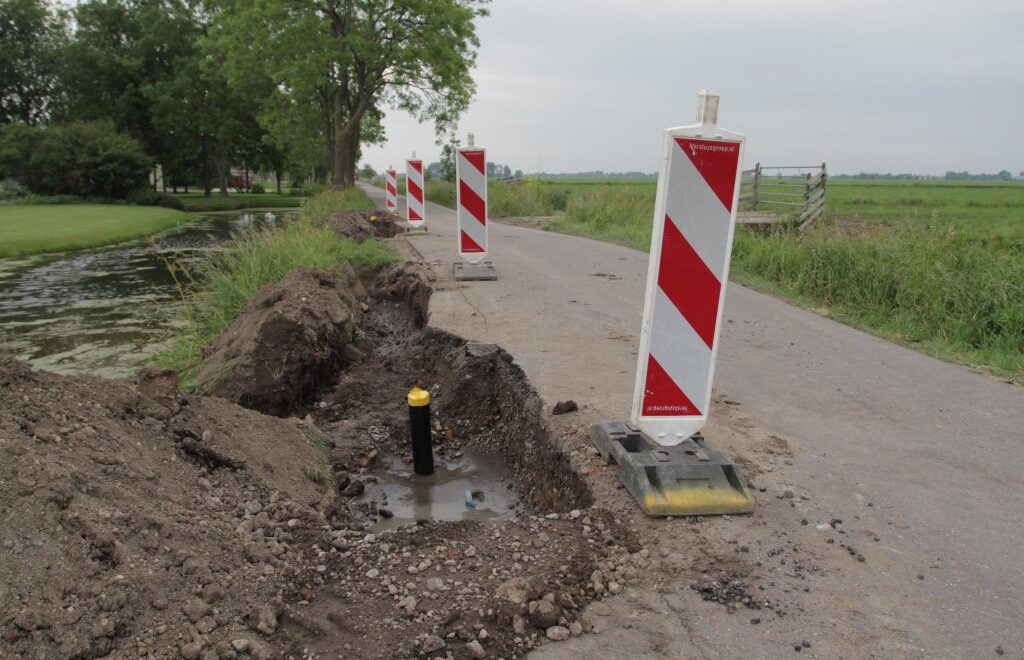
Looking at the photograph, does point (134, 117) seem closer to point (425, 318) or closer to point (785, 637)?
point (425, 318)

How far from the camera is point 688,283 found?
3.23 m

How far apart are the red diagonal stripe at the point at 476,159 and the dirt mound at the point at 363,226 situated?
543cm

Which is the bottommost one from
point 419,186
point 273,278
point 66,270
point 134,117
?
point 66,270

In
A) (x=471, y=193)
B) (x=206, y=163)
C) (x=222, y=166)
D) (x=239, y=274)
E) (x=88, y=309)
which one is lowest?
(x=88, y=309)

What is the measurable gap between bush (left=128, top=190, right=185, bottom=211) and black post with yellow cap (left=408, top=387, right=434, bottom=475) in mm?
35772

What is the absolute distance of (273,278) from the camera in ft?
27.2

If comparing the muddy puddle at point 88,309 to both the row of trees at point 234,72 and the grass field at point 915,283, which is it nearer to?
the grass field at point 915,283

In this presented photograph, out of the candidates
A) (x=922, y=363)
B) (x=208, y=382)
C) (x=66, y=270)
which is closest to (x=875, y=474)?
(x=922, y=363)

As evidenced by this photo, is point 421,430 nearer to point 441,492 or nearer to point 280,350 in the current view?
point 441,492

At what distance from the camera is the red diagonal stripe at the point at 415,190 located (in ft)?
52.0

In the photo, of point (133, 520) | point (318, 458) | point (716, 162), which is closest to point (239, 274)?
point (318, 458)

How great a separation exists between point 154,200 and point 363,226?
2631cm

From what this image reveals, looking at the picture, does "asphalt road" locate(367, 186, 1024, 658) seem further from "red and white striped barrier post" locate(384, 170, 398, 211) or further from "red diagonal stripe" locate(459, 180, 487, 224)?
"red and white striped barrier post" locate(384, 170, 398, 211)

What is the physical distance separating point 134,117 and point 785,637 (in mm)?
52110
